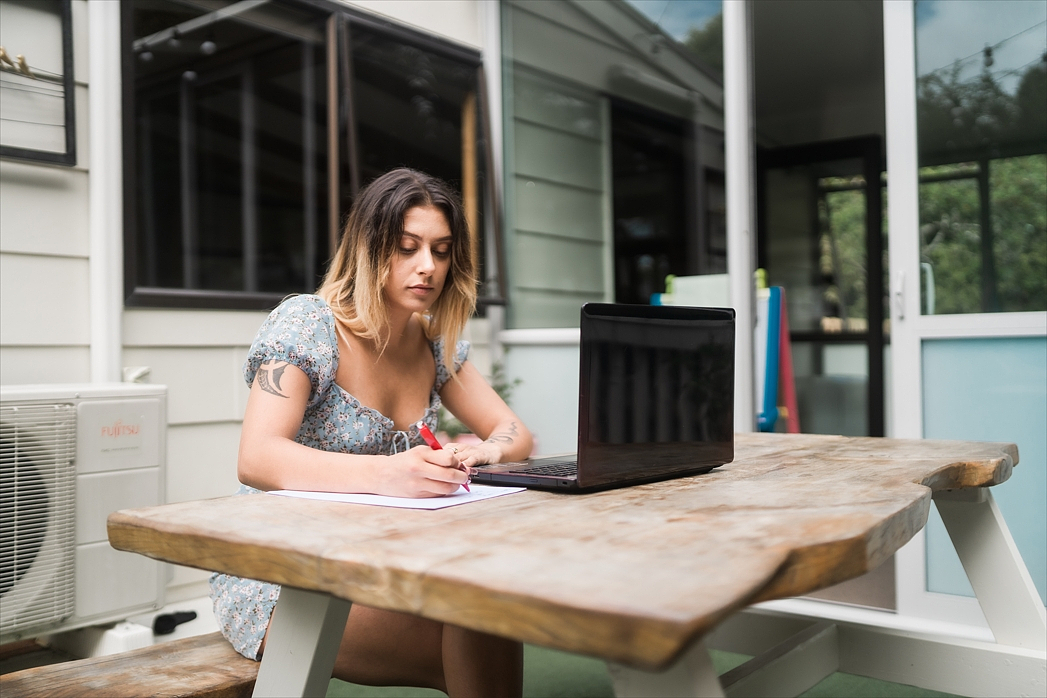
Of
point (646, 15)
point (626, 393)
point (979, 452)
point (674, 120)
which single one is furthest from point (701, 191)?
point (626, 393)

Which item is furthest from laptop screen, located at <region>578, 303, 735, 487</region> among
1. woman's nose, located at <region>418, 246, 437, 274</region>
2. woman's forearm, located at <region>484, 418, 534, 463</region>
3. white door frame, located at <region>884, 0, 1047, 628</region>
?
white door frame, located at <region>884, 0, 1047, 628</region>

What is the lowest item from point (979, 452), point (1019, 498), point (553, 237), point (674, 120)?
point (1019, 498)

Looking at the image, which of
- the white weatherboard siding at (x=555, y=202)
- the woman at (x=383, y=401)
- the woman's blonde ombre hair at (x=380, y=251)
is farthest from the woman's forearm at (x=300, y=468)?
the white weatherboard siding at (x=555, y=202)

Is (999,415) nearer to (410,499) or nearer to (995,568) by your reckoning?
(995,568)

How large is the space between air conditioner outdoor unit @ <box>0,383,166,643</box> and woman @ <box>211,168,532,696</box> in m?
0.80

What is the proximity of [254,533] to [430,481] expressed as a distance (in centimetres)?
26

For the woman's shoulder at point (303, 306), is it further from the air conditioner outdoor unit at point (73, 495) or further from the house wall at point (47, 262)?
the house wall at point (47, 262)

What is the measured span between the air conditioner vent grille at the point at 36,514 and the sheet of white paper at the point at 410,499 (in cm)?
110

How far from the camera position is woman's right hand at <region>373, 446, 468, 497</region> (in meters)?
1.02

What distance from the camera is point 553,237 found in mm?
3664

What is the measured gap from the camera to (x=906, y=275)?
8.20 ft

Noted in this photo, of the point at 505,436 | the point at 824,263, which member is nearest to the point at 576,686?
the point at 505,436

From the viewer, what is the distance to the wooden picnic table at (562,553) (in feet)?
1.87

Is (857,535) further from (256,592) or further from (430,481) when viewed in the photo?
(256,592)
